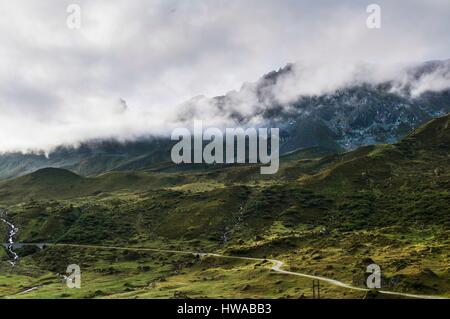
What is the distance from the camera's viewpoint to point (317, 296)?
10612 centimetres

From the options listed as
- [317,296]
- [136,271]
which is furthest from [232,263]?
[317,296]

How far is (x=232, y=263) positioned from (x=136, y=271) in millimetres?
37297

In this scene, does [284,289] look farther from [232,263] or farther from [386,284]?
[232,263]

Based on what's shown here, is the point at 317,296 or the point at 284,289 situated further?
the point at 284,289

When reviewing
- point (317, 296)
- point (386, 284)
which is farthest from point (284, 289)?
point (386, 284)

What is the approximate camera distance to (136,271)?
187000 mm

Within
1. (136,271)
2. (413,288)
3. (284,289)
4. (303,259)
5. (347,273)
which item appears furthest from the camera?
(136,271)
